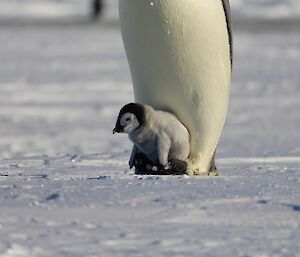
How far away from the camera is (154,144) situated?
4.08 metres

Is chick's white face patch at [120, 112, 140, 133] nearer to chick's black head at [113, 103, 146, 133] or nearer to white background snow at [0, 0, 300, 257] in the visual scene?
chick's black head at [113, 103, 146, 133]

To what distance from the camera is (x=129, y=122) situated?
401 centimetres

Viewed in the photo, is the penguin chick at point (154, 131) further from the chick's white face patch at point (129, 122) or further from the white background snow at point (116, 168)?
the white background snow at point (116, 168)

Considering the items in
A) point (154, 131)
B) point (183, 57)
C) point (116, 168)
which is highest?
point (183, 57)

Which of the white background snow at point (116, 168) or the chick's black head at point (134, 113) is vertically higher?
the chick's black head at point (134, 113)

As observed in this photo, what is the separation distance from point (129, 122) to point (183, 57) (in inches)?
15.8

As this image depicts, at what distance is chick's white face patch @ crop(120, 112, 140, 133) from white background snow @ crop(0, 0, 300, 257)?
22cm

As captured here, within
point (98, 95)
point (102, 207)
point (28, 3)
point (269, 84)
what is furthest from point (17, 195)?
point (28, 3)

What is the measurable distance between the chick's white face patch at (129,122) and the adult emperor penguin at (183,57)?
236 mm

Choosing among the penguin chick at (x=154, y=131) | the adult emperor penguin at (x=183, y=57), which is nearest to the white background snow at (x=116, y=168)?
the penguin chick at (x=154, y=131)

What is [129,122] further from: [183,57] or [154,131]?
[183,57]

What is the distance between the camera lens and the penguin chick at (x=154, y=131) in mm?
3996

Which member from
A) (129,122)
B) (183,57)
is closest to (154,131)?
(129,122)

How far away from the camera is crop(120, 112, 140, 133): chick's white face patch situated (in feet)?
13.1
